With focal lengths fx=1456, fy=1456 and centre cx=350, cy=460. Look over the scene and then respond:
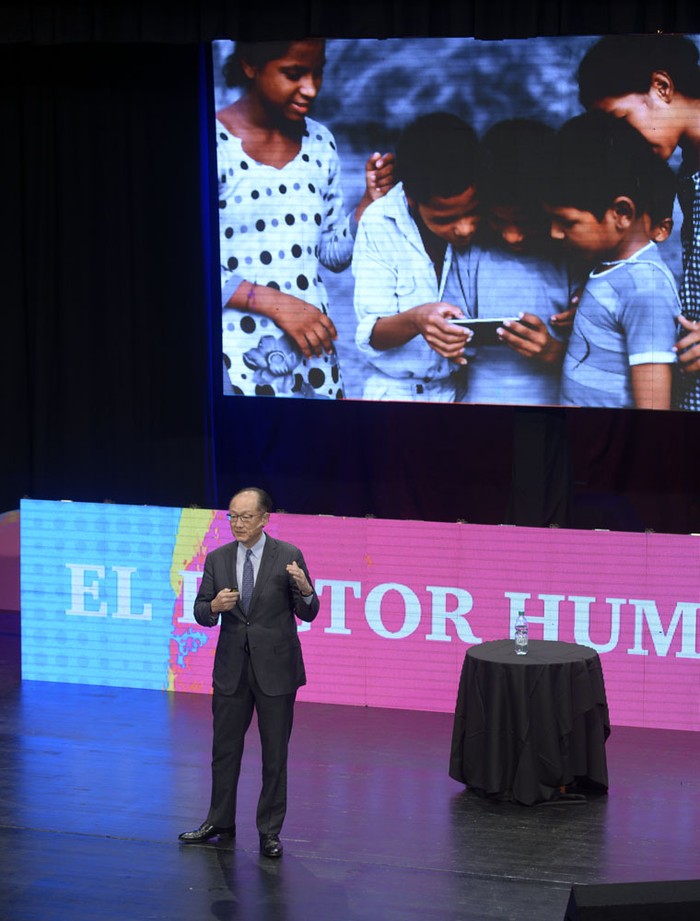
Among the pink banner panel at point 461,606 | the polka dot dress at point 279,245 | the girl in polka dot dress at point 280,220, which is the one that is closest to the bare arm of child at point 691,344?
the pink banner panel at point 461,606

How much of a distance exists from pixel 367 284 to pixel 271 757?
4.23 meters

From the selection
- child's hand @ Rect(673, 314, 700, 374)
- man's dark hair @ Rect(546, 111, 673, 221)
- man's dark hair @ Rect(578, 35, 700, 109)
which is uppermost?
man's dark hair @ Rect(578, 35, 700, 109)

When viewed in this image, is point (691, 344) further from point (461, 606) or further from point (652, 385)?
point (461, 606)

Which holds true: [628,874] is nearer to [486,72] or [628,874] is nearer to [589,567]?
[589,567]

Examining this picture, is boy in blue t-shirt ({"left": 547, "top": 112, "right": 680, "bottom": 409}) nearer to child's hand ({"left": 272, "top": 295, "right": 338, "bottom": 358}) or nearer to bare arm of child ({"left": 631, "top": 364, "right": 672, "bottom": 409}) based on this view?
bare arm of child ({"left": 631, "top": 364, "right": 672, "bottom": 409})

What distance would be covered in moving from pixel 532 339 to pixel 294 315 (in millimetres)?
1602

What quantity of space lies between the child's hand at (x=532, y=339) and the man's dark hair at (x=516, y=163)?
2.29 ft

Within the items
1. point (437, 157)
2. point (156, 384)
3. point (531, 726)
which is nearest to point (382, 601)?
point (531, 726)

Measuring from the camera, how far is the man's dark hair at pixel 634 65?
8609mm

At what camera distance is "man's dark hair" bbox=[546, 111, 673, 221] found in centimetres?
877

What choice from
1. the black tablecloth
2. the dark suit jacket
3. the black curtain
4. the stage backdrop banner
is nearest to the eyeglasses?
the dark suit jacket

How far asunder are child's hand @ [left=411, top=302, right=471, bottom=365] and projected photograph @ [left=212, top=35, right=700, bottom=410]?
0.01 metres

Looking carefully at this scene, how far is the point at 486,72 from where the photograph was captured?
899 centimetres

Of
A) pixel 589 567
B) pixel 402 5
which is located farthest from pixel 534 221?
pixel 589 567
